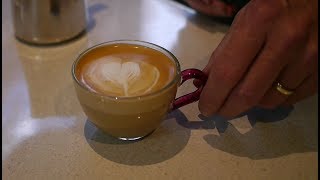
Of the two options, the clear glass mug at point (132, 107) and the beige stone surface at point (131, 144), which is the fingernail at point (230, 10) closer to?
the beige stone surface at point (131, 144)

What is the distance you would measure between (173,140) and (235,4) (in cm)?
41

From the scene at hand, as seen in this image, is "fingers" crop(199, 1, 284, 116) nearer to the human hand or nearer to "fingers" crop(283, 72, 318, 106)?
the human hand

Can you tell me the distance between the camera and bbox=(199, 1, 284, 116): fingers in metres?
0.61

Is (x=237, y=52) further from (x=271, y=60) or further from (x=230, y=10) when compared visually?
(x=230, y=10)

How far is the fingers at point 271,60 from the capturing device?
60cm

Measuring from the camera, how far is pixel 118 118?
2.08 feet

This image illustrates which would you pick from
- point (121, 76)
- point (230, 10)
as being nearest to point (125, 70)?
point (121, 76)

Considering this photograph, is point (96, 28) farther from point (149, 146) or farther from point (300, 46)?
point (300, 46)

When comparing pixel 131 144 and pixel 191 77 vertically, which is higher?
pixel 191 77

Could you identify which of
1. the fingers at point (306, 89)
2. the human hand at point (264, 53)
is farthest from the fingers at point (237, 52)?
the fingers at point (306, 89)

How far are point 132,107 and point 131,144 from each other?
104mm

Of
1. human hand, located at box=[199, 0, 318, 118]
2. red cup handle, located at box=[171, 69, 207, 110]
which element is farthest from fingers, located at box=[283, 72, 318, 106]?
red cup handle, located at box=[171, 69, 207, 110]

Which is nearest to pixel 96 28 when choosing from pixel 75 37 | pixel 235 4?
pixel 75 37

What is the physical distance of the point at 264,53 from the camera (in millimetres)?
614
